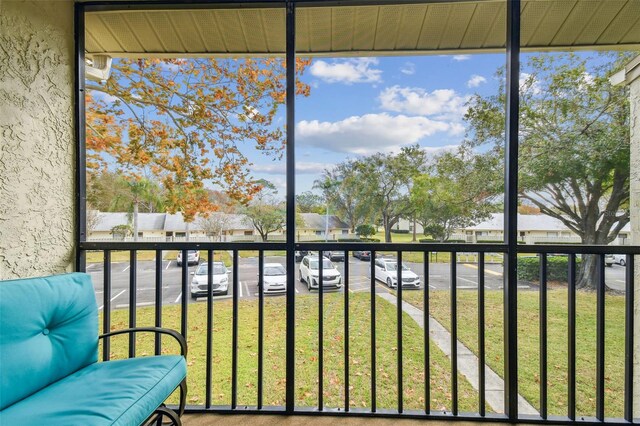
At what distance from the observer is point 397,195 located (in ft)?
5.81

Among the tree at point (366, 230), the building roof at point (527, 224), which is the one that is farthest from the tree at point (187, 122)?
the building roof at point (527, 224)

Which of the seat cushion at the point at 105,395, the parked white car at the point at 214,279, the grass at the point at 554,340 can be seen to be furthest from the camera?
the parked white car at the point at 214,279

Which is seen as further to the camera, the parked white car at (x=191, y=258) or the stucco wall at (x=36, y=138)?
the parked white car at (x=191, y=258)

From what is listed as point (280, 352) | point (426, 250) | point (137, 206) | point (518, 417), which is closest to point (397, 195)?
point (426, 250)

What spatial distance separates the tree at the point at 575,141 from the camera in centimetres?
172

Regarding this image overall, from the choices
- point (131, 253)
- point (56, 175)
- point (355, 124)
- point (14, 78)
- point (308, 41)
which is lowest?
point (131, 253)

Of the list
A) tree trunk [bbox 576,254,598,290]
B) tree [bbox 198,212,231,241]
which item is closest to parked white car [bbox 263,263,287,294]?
tree [bbox 198,212,231,241]

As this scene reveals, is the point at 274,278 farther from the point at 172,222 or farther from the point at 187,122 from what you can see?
the point at 187,122

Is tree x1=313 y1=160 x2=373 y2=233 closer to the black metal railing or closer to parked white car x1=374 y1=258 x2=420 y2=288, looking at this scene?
the black metal railing

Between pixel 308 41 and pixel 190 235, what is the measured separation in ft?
5.11

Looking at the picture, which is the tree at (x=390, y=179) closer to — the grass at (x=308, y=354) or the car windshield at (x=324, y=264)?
the car windshield at (x=324, y=264)

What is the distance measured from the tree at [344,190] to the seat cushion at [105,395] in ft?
4.00

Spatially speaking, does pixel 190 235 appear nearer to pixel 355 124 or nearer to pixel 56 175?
pixel 56 175

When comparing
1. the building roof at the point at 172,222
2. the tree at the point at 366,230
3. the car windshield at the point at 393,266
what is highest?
the building roof at the point at 172,222
